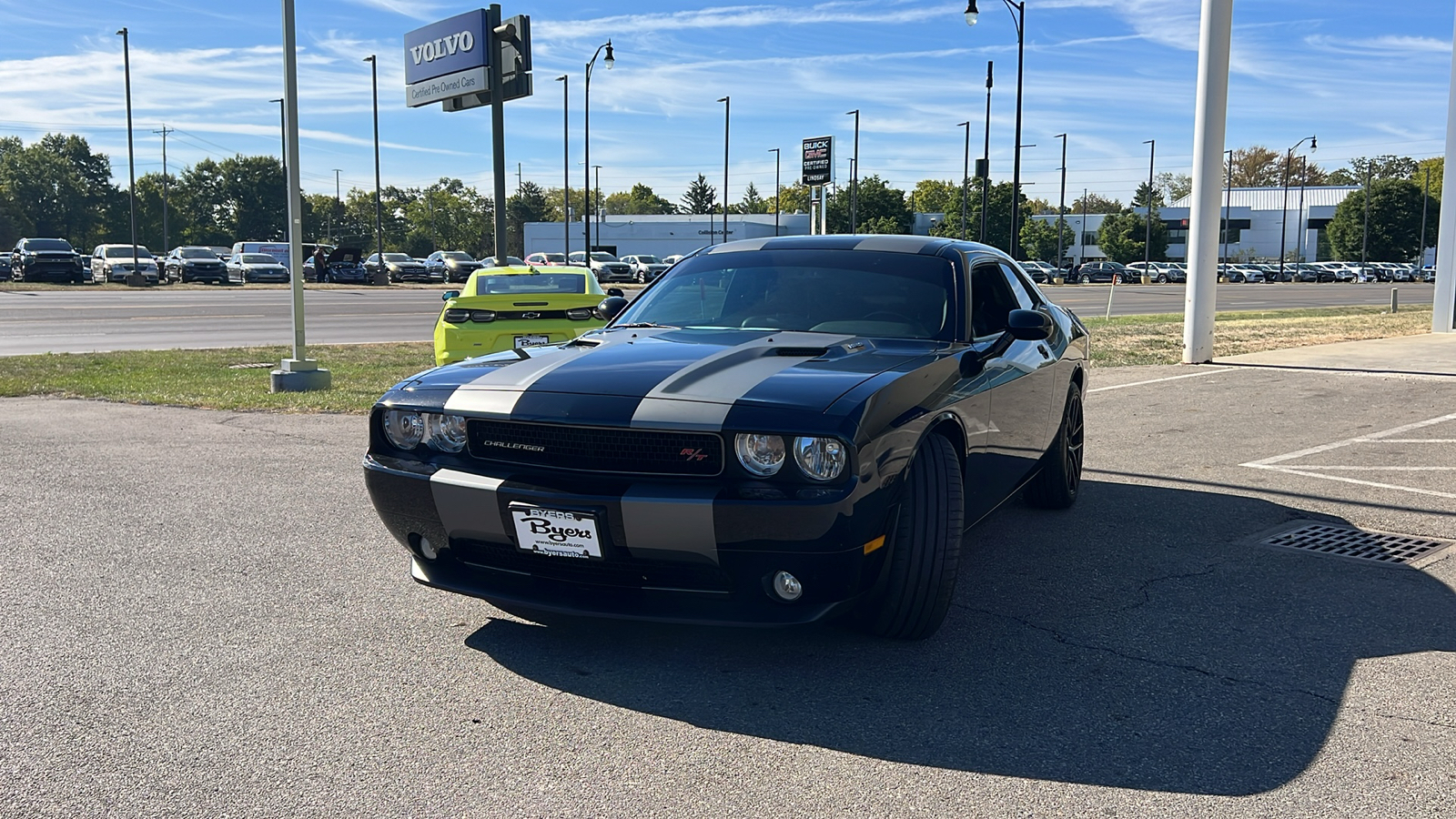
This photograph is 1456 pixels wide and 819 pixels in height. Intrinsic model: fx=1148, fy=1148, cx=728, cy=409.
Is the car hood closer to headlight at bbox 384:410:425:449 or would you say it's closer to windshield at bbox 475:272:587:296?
headlight at bbox 384:410:425:449

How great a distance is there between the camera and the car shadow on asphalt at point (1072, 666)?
3.19 meters

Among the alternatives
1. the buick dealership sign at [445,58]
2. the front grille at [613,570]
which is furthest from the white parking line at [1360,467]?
the buick dealership sign at [445,58]

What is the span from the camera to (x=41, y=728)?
329 cm

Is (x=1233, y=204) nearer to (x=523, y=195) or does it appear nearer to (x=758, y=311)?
(x=523, y=195)

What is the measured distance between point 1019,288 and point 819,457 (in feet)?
9.90

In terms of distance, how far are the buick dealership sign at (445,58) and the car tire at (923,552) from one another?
25442 millimetres

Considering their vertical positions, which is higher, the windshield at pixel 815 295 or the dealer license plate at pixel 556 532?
the windshield at pixel 815 295

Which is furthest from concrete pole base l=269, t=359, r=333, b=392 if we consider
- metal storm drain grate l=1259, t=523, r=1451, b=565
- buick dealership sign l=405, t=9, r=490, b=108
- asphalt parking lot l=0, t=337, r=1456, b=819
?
buick dealership sign l=405, t=9, r=490, b=108

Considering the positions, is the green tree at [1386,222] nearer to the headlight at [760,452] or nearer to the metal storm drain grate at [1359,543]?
the metal storm drain grate at [1359,543]

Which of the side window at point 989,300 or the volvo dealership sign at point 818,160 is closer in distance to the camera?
the side window at point 989,300

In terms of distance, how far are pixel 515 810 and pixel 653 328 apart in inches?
103

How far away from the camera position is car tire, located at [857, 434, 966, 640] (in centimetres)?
378

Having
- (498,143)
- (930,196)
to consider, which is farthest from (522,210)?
(498,143)

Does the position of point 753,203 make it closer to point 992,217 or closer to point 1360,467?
point 992,217
